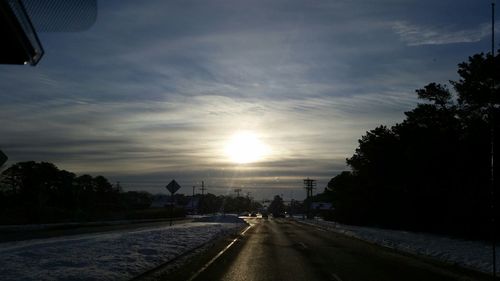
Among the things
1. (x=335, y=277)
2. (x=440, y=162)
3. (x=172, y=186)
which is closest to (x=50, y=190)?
(x=172, y=186)

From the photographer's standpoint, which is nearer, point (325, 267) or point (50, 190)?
point (325, 267)

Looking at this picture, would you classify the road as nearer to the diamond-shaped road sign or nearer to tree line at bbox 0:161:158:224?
the diamond-shaped road sign

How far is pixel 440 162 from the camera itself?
36.1 meters

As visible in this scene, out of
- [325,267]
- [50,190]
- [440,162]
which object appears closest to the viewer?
[325,267]

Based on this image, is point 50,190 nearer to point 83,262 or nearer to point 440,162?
point 440,162

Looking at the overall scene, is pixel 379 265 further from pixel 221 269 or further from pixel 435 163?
pixel 435 163

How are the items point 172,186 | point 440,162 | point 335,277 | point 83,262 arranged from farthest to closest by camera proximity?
point 172,186, point 440,162, point 83,262, point 335,277

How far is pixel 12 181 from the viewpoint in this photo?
312 feet

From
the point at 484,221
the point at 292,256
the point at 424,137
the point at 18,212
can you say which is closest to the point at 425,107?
the point at 424,137

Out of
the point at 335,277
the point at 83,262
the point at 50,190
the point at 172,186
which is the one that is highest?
the point at 50,190

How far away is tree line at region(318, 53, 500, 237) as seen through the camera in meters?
32.2

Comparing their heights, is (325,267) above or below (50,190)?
below

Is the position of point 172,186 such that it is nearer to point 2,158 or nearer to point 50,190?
point 2,158

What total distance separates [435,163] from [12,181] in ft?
259
